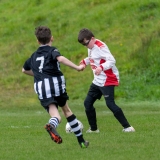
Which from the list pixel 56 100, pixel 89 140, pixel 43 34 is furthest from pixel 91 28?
pixel 56 100

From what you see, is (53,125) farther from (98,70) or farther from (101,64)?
(101,64)

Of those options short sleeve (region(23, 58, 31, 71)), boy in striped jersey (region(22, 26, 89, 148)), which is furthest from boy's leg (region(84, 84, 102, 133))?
boy in striped jersey (region(22, 26, 89, 148))

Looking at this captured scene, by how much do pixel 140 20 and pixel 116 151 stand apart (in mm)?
17538

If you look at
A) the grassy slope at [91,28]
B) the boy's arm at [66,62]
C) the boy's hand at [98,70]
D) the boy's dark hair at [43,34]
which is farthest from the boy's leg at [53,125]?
the grassy slope at [91,28]

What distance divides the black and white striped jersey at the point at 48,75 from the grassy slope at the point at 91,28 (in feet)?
36.9

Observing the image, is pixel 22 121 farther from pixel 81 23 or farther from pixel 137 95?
pixel 81 23

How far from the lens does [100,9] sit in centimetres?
2644

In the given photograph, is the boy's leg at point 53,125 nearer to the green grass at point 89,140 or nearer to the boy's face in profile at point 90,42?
the green grass at point 89,140

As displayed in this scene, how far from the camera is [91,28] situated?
83.2 feet

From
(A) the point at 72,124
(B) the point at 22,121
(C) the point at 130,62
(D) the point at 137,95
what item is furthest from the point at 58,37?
(A) the point at 72,124

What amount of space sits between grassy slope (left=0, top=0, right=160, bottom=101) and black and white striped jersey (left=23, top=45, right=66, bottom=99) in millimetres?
11262

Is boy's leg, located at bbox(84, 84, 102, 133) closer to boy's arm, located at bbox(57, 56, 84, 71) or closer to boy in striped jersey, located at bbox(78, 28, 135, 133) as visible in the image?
boy in striped jersey, located at bbox(78, 28, 135, 133)

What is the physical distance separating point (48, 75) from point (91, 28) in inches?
684

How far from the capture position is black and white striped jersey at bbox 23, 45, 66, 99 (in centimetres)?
809
